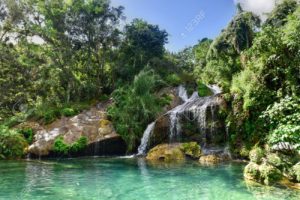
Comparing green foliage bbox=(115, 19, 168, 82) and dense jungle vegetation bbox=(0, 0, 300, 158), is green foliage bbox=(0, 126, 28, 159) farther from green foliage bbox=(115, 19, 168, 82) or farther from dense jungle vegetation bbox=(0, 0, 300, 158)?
green foliage bbox=(115, 19, 168, 82)

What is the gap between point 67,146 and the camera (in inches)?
680

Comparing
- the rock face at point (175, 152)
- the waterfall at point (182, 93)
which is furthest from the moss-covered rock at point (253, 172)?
the waterfall at point (182, 93)

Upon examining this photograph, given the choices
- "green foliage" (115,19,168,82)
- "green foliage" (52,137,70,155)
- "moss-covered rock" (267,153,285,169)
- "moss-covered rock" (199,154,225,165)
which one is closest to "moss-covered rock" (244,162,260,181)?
"moss-covered rock" (267,153,285,169)

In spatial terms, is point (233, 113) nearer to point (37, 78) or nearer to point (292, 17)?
point (292, 17)

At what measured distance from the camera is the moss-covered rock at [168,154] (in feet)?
48.2

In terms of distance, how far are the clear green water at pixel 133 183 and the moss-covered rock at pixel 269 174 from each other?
1.20 feet

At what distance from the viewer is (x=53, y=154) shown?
17156mm

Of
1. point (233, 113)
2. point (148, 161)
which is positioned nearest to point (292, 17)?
point (233, 113)

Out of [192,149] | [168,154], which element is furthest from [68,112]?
[192,149]

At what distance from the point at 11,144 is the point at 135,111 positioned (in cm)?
674

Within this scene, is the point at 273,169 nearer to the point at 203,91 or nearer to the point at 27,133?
the point at 203,91

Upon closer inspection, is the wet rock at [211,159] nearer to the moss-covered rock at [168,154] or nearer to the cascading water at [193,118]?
the moss-covered rock at [168,154]

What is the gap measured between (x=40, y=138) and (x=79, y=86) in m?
7.46

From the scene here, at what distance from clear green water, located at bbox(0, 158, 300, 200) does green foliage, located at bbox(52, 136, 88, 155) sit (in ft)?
13.2
